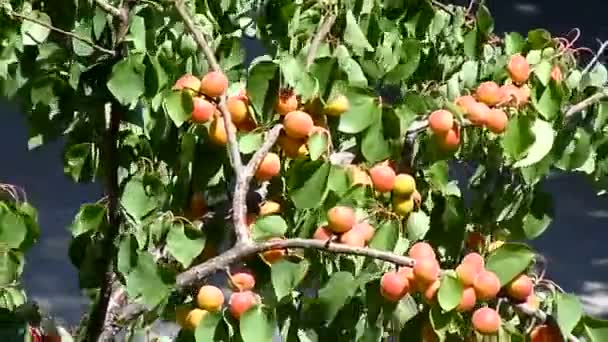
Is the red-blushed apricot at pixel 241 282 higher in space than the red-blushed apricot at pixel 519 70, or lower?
lower

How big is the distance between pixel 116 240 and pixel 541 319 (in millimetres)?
494

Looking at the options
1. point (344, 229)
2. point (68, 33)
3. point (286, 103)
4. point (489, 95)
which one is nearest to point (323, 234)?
point (344, 229)

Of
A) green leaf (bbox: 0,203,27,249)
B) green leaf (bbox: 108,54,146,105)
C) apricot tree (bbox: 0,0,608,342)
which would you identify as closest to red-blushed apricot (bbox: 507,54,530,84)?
apricot tree (bbox: 0,0,608,342)

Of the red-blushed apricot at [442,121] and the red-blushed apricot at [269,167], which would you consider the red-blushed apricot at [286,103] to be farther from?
the red-blushed apricot at [442,121]

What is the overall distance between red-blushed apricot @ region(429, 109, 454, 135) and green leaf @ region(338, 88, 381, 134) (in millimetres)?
63

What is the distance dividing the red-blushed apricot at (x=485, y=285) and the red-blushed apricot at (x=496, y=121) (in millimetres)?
191

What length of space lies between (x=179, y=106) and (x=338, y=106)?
177mm

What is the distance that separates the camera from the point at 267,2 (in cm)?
177

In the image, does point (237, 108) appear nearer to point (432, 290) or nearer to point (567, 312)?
point (432, 290)

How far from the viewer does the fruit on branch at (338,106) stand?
154 centimetres

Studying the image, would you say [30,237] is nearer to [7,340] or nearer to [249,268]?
[7,340]

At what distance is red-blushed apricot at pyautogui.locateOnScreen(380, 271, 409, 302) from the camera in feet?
4.81

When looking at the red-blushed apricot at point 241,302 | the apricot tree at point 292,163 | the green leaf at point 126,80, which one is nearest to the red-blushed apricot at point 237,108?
the apricot tree at point 292,163

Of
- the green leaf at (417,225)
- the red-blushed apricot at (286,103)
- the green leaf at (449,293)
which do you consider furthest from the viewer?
the green leaf at (417,225)
